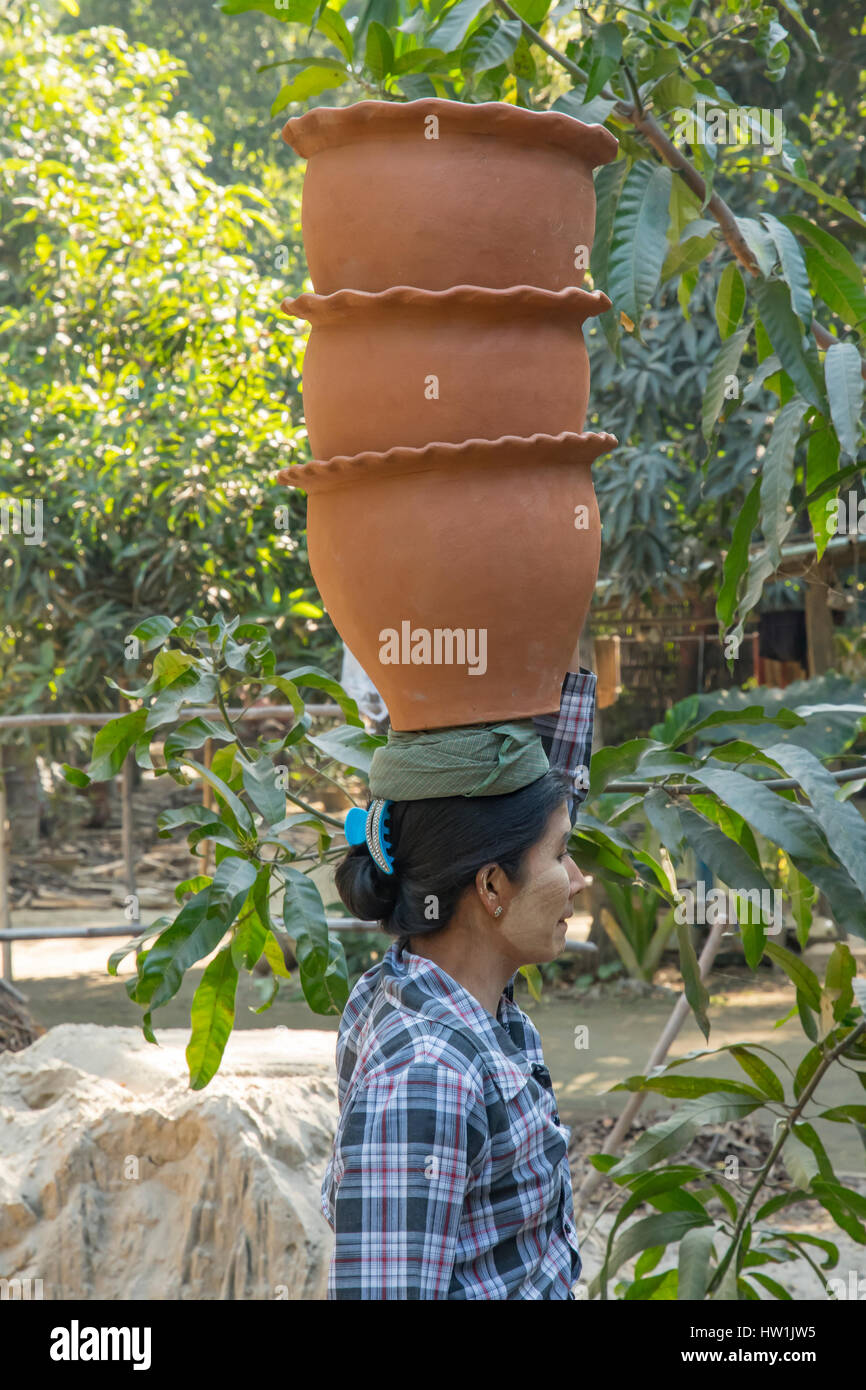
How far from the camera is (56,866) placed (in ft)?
32.2

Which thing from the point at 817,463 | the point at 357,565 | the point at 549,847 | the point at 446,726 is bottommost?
the point at 549,847

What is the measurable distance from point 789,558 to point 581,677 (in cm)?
503

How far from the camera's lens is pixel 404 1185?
98 centimetres

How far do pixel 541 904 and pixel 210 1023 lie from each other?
485mm

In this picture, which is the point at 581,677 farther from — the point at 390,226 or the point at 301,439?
the point at 301,439

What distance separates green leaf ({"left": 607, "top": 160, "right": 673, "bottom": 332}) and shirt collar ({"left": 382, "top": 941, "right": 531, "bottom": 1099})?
2.46 ft

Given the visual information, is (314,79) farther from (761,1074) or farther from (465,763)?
(761,1074)

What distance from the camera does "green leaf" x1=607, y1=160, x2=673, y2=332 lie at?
4.60 ft

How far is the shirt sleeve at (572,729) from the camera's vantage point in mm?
1275

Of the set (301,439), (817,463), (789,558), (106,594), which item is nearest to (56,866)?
(106,594)

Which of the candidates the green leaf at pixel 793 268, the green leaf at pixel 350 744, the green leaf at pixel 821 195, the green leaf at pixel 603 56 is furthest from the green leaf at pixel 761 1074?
the green leaf at pixel 603 56

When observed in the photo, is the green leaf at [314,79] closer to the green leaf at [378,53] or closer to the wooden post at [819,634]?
the green leaf at [378,53]

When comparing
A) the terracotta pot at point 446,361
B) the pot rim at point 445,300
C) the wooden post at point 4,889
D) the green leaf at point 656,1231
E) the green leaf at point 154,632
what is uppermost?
the pot rim at point 445,300

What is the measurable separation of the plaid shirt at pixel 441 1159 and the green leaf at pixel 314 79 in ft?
2.95
